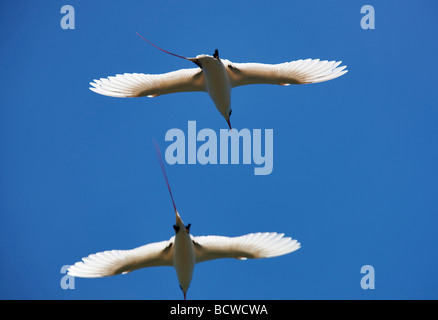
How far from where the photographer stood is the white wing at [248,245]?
16016 millimetres

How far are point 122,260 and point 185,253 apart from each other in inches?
58.2

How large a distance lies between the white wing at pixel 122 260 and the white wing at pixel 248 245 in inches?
30.9

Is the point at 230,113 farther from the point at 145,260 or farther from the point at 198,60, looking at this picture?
the point at 145,260

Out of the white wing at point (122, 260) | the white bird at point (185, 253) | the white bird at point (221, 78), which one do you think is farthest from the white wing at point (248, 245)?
the white bird at point (221, 78)

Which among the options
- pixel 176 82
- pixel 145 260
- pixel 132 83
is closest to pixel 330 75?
pixel 176 82

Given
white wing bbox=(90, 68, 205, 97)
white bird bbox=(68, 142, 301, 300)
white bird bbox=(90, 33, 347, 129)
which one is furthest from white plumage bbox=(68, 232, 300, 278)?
white wing bbox=(90, 68, 205, 97)

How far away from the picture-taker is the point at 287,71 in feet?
53.9

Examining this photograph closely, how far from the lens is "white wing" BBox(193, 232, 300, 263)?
16016mm

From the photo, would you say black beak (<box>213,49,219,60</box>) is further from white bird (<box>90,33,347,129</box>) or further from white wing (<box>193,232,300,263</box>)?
white wing (<box>193,232,300,263</box>)

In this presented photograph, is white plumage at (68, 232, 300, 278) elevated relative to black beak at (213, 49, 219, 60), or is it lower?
lower

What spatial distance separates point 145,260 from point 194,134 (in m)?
3.88

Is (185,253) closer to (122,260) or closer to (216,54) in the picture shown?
(122,260)

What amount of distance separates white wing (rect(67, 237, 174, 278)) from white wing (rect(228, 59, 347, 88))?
421cm

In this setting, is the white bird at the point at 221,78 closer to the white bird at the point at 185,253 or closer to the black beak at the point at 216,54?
the black beak at the point at 216,54
